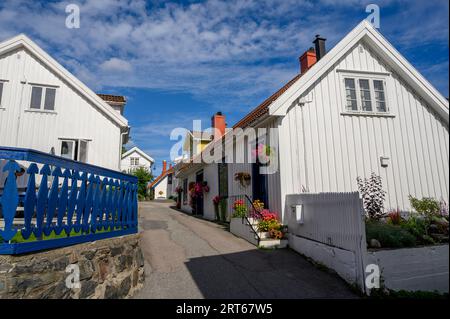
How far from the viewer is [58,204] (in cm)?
396

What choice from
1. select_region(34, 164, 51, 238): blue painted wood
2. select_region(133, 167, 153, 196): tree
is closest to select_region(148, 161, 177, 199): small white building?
select_region(133, 167, 153, 196): tree

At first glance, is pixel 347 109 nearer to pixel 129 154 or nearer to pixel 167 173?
pixel 167 173

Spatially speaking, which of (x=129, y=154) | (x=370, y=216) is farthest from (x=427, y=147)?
(x=129, y=154)

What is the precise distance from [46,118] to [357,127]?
12875 mm

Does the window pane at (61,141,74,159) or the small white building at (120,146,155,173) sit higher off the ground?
the small white building at (120,146,155,173)

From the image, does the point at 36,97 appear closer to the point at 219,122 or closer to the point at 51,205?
the point at 51,205

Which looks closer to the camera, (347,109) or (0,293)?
(0,293)

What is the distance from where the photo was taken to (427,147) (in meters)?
10.5

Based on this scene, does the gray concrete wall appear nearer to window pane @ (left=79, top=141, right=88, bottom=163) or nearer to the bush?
the bush

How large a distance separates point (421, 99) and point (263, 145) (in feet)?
20.7

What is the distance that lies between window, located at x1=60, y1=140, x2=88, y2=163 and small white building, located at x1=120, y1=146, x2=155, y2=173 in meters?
33.6

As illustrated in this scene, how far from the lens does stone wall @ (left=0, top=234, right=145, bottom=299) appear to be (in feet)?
10.6

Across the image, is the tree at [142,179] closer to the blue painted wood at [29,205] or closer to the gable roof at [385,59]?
the gable roof at [385,59]

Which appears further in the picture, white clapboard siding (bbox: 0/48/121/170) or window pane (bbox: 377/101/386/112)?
white clapboard siding (bbox: 0/48/121/170)
